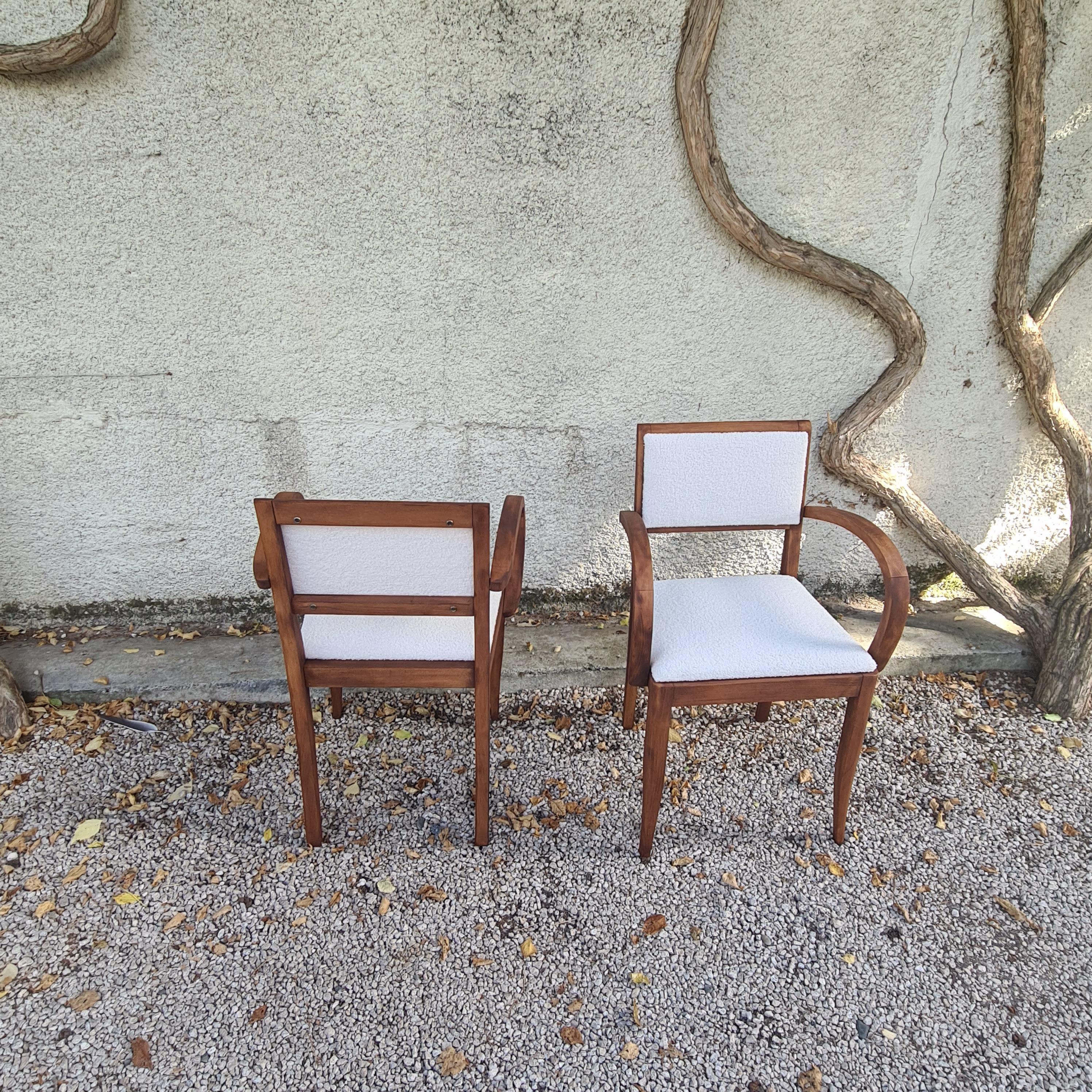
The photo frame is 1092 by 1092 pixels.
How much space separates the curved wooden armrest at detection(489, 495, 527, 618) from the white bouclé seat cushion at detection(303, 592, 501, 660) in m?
0.10

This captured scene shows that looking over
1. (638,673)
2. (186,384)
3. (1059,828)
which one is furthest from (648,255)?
(1059,828)

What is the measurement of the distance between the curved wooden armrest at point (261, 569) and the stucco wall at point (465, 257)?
3.33ft

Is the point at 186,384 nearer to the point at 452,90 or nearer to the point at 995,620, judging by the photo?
the point at 452,90

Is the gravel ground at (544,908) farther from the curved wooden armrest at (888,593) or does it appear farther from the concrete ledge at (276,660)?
the curved wooden armrest at (888,593)

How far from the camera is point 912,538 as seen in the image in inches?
119

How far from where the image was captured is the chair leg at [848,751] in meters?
1.90

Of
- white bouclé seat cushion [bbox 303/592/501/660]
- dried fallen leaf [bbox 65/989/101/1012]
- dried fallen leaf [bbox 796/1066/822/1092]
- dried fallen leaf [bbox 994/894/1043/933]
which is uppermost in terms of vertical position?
white bouclé seat cushion [bbox 303/592/501/660]

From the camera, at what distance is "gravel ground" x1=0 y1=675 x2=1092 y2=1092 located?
4.95 feet

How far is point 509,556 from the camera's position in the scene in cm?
178

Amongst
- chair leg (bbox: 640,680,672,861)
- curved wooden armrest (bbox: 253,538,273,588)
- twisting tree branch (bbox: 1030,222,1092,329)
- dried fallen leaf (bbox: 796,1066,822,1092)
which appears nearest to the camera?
dried fallen leaf (bbox: 796,1066,822,1092)

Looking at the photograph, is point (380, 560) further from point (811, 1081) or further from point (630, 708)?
point (811, 1081)

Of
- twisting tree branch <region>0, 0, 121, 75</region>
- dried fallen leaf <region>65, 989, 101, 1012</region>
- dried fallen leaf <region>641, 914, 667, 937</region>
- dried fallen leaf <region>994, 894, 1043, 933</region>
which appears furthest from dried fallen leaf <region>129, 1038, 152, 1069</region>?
twisting tree branch <region>0, 0, 121, 75</region>

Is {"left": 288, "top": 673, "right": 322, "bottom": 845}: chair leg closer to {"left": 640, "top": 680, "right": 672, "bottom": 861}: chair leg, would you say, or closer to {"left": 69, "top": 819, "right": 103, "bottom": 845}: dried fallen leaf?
{"left": 69, "top": 819, "right": 103, "bottom": 845}: dried fallen leaf

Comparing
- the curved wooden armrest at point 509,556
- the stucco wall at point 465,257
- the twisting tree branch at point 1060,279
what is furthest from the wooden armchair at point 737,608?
the twisting tree branch at point 1060,279
